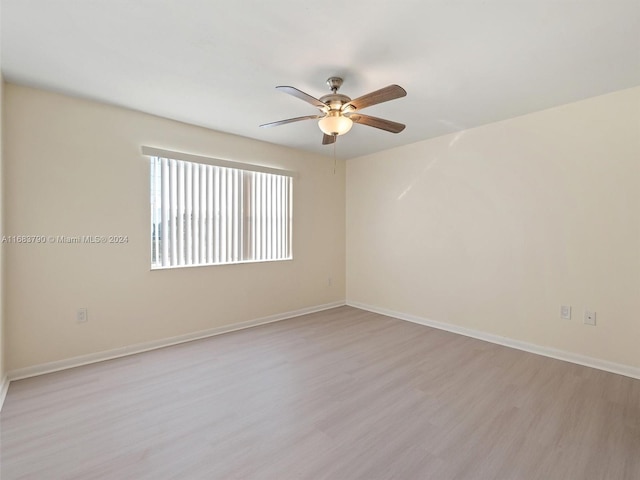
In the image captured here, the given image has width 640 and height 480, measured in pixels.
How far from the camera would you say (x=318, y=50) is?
1974 millimetres

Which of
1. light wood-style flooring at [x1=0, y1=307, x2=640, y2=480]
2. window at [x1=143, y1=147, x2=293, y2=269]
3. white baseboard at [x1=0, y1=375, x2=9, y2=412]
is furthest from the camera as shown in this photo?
window at [x1=143, y1=147, x2=293, y2=269]

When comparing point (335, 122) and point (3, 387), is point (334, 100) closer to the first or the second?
point (335, 122)

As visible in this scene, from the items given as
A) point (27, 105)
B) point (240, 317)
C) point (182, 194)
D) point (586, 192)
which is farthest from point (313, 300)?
point (27, 105)

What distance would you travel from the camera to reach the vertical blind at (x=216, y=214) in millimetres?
3211

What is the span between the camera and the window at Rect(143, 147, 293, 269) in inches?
126

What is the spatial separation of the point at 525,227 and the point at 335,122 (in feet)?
7.56

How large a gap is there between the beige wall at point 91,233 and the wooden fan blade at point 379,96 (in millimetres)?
2032

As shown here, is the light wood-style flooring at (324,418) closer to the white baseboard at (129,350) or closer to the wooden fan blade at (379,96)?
the white baseboard at (129,350)

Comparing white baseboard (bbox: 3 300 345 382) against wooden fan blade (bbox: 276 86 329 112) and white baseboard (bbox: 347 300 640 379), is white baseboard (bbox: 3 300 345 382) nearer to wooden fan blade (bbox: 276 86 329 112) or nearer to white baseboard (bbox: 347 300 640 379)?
white baseboard (bbox: 347 300 640 379)

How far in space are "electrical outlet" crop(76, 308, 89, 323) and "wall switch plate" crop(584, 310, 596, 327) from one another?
4571 mm

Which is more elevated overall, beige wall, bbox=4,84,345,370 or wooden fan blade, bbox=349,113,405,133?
wooden fan blade, bbox=349,113,405,133

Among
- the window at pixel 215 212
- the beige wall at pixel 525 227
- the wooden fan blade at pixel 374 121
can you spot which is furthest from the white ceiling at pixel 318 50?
the window at pixel 215 212

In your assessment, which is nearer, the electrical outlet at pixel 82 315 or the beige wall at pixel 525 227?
the beige wall at pixel 525 227

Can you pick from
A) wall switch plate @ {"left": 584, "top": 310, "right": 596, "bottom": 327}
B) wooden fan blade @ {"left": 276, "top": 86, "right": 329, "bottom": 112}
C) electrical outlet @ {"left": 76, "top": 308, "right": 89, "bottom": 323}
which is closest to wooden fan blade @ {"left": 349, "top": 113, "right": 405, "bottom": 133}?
wooden fan blade @ {"left": 276, "top": 86, "right": 329, "bottom": 112}
